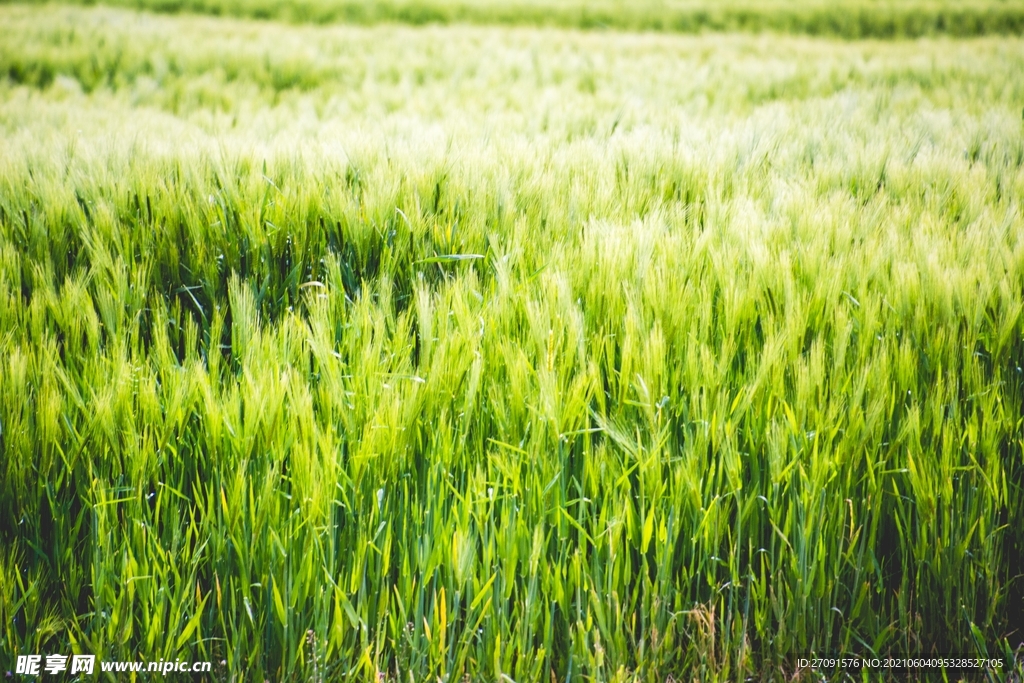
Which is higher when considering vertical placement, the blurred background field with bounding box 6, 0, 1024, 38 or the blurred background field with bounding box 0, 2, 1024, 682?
the blurred background field with bounding box 6, 0, 1024, 38

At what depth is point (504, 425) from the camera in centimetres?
80

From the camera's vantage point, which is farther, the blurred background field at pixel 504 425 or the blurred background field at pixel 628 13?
the blurred background field at pixel 628 13

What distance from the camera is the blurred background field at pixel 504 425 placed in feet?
2.30

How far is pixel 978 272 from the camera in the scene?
3.22 feet

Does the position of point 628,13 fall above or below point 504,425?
above

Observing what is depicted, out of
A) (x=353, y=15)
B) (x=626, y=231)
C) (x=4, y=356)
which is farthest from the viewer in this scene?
(x=353, y=15)

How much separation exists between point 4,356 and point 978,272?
1.44 m

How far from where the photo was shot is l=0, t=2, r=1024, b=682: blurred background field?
0.70 m

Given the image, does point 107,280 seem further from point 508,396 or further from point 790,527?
point 790,527

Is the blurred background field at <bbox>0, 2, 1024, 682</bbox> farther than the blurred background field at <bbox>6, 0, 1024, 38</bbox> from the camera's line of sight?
No

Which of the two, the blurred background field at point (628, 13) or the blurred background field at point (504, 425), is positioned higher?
the blurred background field at point (628, 13)

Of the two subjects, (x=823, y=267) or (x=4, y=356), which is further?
(x=823, y=267)

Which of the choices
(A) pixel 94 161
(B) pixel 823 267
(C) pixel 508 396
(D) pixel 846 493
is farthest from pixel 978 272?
(A) pixel 94 161

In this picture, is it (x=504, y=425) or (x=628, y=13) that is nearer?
(x=504, y=425)
